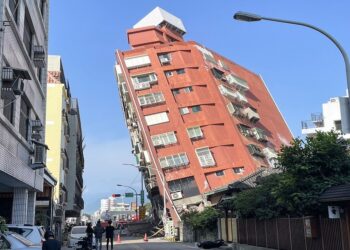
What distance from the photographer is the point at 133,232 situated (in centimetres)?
7381

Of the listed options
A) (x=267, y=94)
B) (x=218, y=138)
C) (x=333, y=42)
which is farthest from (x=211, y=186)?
(x=333, y=42)

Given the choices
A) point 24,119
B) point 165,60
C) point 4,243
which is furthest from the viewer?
point 165,60

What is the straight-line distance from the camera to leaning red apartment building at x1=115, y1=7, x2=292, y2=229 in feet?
199

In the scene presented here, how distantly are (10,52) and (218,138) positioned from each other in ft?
151

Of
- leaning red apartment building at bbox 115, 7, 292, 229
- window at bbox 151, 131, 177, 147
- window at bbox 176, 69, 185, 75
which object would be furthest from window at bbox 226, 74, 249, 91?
window at bbox 151, 131, 177, 147

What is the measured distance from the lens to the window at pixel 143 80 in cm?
6531

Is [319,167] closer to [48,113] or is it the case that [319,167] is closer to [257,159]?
[48,113]

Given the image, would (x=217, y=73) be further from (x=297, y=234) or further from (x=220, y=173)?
(x=297, y=234)

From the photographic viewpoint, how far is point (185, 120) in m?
63.8

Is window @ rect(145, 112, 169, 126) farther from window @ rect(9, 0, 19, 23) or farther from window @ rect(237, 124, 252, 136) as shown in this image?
window @ rect(9, 0, 19, 23)

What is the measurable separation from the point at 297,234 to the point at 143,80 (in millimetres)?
48201

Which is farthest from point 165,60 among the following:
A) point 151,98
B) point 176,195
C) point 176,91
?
point 176,195

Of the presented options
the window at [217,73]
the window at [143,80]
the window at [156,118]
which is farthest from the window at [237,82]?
the window at [156,118]

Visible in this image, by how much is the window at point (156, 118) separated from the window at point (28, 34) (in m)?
38.6
